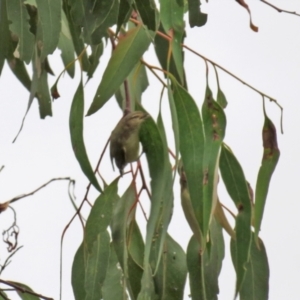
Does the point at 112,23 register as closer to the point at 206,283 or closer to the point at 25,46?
the point at 25,46

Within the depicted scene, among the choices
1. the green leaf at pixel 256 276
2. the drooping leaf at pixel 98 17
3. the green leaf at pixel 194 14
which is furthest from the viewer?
the green leaf at pixel 256 276

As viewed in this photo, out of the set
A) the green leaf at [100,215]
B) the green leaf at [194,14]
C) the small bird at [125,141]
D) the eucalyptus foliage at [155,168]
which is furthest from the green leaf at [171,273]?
the green leaf at [194,14]

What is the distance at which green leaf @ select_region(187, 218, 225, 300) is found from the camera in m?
1.19

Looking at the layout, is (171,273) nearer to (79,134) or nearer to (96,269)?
(96,269)

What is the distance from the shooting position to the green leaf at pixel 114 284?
1201mm

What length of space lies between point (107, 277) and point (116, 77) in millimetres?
298

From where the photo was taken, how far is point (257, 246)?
122 centimetres

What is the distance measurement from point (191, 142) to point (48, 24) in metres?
0.23

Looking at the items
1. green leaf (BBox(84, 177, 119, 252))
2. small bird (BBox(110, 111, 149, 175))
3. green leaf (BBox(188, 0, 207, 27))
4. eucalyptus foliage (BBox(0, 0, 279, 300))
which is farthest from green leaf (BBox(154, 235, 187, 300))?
green leaf (BBox(188, 0, 207, 27))

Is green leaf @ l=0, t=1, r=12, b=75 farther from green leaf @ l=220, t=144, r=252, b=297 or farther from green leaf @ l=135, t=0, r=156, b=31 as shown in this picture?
green leaf @ l=220, t=144, r=252, b=297

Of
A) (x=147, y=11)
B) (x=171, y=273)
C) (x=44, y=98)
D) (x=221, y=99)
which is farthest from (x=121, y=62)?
(x=44, y=98)

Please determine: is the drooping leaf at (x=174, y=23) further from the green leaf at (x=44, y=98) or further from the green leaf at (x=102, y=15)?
the green leaf at (x=44, y=98)

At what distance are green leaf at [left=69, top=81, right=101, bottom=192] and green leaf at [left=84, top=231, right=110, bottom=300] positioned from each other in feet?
0.53

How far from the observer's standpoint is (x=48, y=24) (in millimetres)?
1009
